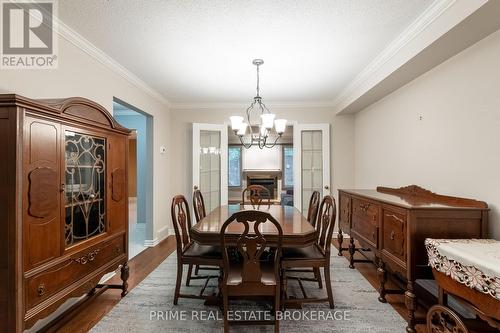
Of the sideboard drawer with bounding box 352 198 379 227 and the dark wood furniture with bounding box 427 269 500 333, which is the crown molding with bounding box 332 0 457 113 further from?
the dark wood furniture with bounding box 427 269 500 333

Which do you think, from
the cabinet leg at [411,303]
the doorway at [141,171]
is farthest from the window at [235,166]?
the cabinet leg at [411,303]

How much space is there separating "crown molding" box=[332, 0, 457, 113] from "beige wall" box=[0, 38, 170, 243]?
3039mm

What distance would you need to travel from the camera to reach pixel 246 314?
2.27 metres

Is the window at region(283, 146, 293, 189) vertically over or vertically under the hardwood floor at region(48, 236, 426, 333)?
over

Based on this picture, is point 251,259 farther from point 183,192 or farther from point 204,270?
point 183,192

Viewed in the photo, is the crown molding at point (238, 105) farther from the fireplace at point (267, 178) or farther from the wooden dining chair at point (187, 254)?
the fireplace at point (267, 178)

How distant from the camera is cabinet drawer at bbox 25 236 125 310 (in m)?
1.56

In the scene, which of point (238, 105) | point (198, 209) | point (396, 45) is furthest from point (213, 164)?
point (396, 45)

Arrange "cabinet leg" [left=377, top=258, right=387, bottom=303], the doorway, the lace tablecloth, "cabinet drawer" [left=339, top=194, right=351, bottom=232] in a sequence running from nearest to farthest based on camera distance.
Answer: the lace tablecloth
"cabinet leg" [left=377, top=258, right=387, bottom=303]
"cabinet drawer" [left=339, top=194, right=351, bottom=232]
the doorway

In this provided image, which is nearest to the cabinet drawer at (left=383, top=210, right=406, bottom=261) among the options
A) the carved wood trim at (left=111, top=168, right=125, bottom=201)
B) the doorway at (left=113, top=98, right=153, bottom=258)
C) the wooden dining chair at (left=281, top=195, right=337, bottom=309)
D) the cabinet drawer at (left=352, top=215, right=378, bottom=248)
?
the cabinet drawer at (left=352, top=215, right=378, bottom=248)

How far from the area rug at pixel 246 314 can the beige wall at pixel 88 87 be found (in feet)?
6.29

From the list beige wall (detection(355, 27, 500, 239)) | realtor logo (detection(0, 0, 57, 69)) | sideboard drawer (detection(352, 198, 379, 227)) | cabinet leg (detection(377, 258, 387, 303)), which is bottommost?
cabinet leg (detection(377, 258, 387, 303))

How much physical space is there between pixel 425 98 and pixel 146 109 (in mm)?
3644

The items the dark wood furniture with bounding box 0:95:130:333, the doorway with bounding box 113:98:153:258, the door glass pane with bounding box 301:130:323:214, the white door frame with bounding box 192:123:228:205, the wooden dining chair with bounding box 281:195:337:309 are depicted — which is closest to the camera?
the dark wood furniture with bounding box 0:95:130:333
